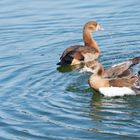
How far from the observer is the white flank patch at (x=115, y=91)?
14.6 m

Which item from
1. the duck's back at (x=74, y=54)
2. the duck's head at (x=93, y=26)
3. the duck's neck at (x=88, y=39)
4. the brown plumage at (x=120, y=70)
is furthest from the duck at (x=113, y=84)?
the duck's head at (x=93, y=26)

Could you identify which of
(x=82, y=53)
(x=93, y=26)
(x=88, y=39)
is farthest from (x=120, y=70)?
(x=93, y=26)

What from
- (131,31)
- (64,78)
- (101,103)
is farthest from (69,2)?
(101,103)

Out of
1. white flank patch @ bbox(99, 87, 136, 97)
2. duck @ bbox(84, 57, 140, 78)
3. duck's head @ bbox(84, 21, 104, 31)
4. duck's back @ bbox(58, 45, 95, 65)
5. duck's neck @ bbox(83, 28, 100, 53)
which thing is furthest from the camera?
duck's head @ bbox(84, 21, 104, 31)

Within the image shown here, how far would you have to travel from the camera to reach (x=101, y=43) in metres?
19.6

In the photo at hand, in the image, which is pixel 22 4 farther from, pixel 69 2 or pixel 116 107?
pixel 116 107

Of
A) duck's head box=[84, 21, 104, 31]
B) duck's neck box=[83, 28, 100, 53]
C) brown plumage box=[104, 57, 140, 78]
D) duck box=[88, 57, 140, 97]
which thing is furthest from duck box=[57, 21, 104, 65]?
duck box=[88, 57, 140, 97]

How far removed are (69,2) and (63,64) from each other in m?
7.67

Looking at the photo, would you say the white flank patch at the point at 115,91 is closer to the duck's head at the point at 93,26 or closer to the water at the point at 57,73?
the water at the point at 57,73

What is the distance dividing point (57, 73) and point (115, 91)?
7.93 ft

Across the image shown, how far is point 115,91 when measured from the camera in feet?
48.2

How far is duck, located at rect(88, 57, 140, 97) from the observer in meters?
14.6

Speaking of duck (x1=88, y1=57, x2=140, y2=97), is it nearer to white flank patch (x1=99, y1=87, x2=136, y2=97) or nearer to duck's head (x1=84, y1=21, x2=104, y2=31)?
white flank patch (x1=99, y1=87, x2=136, y2=97)

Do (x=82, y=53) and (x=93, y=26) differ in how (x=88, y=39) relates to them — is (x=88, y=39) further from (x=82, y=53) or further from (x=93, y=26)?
(x=82, y=53)
